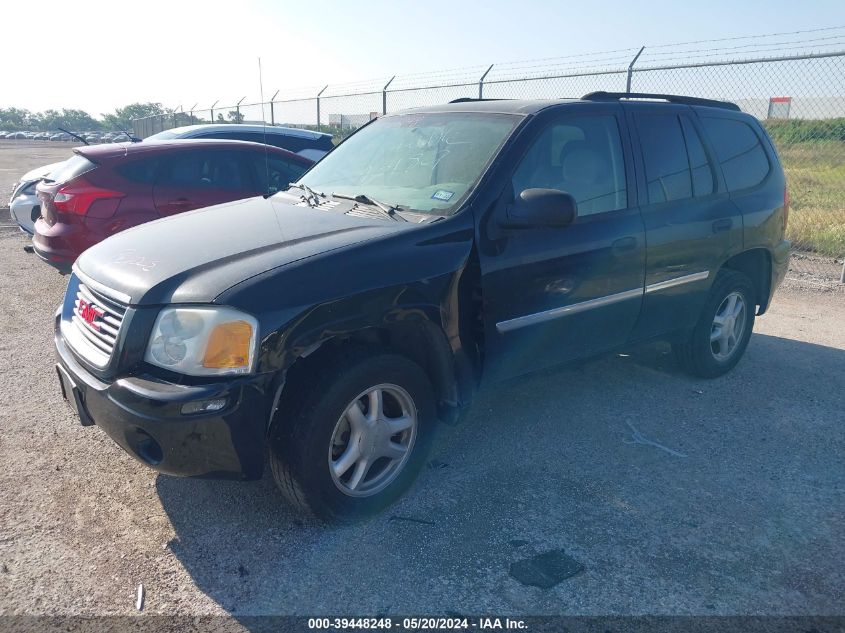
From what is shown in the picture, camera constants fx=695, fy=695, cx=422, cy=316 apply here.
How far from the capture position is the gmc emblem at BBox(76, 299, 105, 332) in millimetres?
3004

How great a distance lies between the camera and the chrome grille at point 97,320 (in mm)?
2875

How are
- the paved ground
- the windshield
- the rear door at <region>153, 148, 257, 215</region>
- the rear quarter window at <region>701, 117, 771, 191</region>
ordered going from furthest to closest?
the rear door at <region>153, 148, 257, 215</region>, the rear quarter window at <region>701, 117, 771, 191</region>, the windshield, the paved ground

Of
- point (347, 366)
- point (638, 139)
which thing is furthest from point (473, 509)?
point (638, 139)

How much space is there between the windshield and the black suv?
0.05ft

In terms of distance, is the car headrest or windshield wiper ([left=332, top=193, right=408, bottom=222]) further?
the car headrest

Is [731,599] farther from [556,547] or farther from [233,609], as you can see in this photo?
[233,609]

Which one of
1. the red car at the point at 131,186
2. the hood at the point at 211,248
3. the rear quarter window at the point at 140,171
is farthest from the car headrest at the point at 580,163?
the rear quarter window at the point at 140,171

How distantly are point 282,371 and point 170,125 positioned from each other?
25541 millimetres

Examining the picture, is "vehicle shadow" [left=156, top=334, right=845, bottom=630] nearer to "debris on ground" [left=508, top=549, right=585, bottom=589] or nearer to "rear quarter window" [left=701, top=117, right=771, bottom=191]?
"debris on ground" [left=508, top=549, right=585, bottom=589]

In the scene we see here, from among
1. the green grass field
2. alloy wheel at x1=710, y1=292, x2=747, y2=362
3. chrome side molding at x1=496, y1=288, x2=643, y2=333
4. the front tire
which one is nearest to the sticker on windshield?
chrome side molding at x1=496, y1=288, x2=643, y2=333

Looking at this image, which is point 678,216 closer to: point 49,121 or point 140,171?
point 140,171

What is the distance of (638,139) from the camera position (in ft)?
13.8

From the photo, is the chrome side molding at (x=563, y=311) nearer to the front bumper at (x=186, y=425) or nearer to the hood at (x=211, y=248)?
the hood at (x=211, y=248)

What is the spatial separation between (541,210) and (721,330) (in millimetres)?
2380
